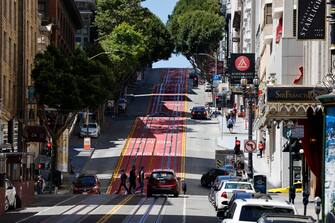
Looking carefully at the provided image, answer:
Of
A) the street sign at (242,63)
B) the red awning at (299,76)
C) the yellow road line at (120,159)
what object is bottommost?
the yellow road line at (120,159)

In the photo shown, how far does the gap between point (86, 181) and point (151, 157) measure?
98.8 ft

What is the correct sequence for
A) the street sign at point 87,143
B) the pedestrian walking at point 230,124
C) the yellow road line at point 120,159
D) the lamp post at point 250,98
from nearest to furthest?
the lamp post at point 250,98 → the yellow road line at point 120,159 → the street sign at point 87,143 → the pedestrian walking at point 230,124

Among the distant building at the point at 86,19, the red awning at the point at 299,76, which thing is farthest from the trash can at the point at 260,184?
the distant building at the point at 86,19

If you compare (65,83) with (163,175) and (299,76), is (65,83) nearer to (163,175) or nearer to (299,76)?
(299,76)

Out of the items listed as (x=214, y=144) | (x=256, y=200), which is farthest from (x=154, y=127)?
(x=256, y=200)

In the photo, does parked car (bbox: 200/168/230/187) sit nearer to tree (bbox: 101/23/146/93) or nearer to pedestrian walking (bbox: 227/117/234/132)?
pedestrian walking (bbox: 227/117/234/132)

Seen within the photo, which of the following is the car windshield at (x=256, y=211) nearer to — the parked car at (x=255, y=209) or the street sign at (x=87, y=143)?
the parked car at (x=255, y=209)

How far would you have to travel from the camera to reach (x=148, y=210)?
4056cm

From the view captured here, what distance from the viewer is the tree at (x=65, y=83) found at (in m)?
67.3

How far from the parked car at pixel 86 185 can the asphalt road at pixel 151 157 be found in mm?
801

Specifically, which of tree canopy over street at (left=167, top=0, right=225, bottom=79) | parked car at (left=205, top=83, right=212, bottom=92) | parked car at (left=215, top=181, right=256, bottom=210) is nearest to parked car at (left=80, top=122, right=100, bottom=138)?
parked car at (left=205, top=83, right=212, bottom=92)

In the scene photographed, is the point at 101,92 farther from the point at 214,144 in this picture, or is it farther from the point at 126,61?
the point at 126,61

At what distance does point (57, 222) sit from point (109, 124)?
78402 mm

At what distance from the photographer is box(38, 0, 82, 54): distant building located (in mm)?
86062
